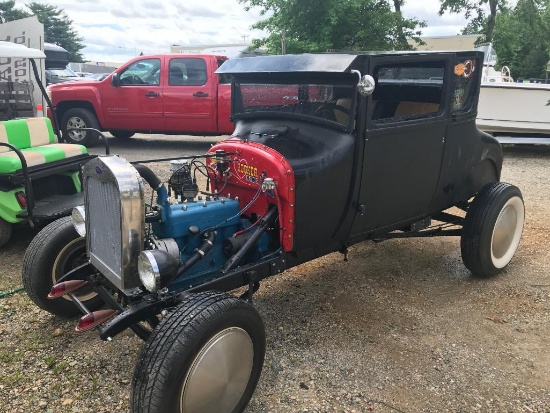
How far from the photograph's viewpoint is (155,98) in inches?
364

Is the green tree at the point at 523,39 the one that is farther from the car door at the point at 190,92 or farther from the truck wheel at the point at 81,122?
the truck wheel at the point at 81,122

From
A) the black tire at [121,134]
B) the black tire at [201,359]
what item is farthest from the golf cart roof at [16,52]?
the black tire at [121,134]

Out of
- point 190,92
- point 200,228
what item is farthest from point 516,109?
point 200,228

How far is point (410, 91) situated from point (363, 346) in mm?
2169

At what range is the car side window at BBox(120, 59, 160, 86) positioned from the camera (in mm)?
9266

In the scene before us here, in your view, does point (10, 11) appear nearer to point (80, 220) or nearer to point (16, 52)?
point (16, 52)

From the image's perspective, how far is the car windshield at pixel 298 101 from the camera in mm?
3193

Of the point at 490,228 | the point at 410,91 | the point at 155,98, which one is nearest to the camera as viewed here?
the point at 490,228

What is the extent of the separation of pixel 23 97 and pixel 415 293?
17.1 feet

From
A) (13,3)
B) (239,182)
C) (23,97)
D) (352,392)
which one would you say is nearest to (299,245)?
(239,182)

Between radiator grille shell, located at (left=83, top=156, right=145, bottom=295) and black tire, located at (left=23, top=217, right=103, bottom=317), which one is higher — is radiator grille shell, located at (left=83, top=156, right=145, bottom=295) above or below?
above

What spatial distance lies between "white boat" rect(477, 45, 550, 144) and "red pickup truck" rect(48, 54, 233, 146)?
5.18 metres

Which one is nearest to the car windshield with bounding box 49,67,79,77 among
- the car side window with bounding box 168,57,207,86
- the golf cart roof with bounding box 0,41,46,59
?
the car side window with bounding box 168,57,207,86

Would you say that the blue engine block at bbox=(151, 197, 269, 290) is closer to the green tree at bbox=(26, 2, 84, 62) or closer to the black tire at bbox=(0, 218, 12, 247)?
the black tire at bbox=(0, 218, 12, 247)
